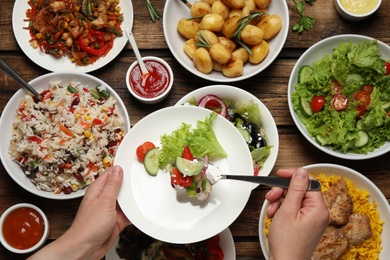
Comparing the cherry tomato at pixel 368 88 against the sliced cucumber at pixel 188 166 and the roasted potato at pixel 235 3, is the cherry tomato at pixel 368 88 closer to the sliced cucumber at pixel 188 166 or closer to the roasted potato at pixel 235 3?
the roasted potato at pixel 235 3

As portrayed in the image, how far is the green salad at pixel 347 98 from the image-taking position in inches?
138

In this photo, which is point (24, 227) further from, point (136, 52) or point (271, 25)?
point (271, 25)

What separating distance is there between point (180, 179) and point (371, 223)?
1404 millimetres

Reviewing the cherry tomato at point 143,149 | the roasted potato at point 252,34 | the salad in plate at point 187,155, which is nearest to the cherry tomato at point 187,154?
Answer: the salad in plate at point 187,155

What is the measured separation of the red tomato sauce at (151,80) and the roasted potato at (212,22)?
40 cm

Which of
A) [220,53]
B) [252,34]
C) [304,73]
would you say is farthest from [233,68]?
[304,73]

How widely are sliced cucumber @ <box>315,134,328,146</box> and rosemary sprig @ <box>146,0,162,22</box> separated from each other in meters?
1.38

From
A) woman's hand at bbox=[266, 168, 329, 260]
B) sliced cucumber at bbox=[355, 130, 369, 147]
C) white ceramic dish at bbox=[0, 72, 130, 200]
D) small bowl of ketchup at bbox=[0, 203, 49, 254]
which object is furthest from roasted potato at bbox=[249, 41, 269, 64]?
small bowl of ketchup at bbox=[0, 203, 49, 254]

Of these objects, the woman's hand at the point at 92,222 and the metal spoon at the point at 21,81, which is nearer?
the woman's hand at the point at 92,222

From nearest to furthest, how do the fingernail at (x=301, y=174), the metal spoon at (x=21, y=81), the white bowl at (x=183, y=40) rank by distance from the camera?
the fingernail at (x=301, y=174) → the metal spoon at (x=21, y=81) → the white bowl at (x=183, y=40)

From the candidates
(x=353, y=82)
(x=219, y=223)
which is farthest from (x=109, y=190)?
(x=353, y=82)

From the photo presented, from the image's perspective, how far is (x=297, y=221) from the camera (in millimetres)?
2740

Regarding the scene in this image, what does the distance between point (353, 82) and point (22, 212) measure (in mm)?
2355

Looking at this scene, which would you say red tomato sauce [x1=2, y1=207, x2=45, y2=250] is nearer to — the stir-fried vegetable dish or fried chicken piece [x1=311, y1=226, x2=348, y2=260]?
the stir-fried vegetable dish
